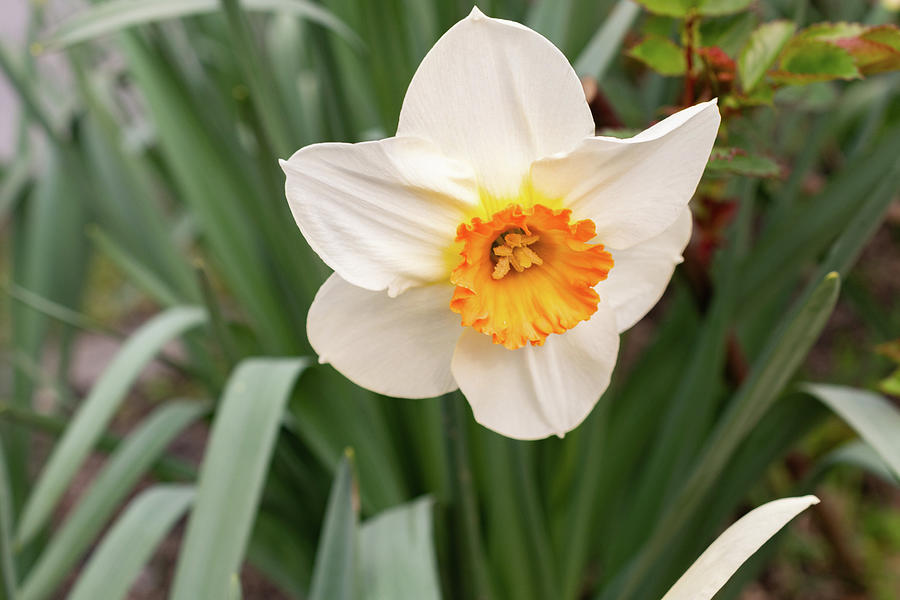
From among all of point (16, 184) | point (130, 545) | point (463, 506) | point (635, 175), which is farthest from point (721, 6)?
point (16, 184)

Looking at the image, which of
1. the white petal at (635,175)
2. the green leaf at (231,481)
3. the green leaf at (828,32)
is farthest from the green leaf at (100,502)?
the green leaf at (828,32)

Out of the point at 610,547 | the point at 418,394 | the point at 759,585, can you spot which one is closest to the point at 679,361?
the point at 610,547

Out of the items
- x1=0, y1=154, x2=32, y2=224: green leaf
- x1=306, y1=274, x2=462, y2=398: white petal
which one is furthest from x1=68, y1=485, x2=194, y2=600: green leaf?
x1=0, y1=154, x2=32, y2=224: green leaf

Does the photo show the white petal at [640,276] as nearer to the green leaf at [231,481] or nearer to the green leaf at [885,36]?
the green leaf at [885,36]

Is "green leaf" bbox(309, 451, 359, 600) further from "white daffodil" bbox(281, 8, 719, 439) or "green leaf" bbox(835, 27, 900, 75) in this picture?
"green leaf" bbox(835, 27, 900, 75)

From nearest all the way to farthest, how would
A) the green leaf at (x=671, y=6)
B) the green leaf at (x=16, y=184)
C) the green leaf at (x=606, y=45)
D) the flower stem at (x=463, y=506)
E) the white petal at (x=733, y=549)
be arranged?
1. the white petal at (x=733, y=549)
2. the green leaf at (x=671, y=6)
3. the flower stem at (x=463, y=506)
4. the green leaf at (x=606, y=45)
5. the green leaf at (x=16, y=184)

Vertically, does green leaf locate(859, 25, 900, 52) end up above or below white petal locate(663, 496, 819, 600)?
above

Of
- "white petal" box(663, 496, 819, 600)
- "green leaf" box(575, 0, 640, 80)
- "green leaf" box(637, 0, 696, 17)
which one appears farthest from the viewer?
"green leaf" box(575, 0, 640, 80)
